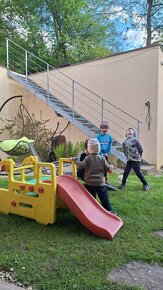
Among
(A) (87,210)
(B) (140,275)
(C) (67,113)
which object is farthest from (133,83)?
(B) (140,275)

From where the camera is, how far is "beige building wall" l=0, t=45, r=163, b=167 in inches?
347

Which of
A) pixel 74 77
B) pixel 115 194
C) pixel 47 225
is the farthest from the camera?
pixel 74 77

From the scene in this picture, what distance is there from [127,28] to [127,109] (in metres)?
10.2

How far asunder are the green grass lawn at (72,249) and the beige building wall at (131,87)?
4690 millimetres

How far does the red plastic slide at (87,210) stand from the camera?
3.53 m

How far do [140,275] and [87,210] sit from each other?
1.22m

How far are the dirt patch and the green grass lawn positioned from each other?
2.9 inches

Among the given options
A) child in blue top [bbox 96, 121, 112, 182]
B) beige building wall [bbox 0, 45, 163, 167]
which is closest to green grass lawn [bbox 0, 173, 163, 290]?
child in blue top [bbox 96, 121, 112, 182]

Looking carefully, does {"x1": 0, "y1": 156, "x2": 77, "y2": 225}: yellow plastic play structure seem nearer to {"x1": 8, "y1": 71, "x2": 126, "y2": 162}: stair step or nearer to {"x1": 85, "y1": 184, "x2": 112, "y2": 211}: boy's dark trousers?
{"x1": 85, "y1": 184, "x2": 112, "y2": 211}: boy's dark trousers

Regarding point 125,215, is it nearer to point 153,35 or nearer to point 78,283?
point 78,283

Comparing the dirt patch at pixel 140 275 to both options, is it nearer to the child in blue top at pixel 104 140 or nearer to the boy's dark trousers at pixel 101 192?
the boy's dark trousers at pixel 101 192

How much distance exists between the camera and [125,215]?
4.32 meters

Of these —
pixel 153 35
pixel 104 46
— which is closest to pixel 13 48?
pixel 104 46

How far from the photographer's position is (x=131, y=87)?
930 cm
